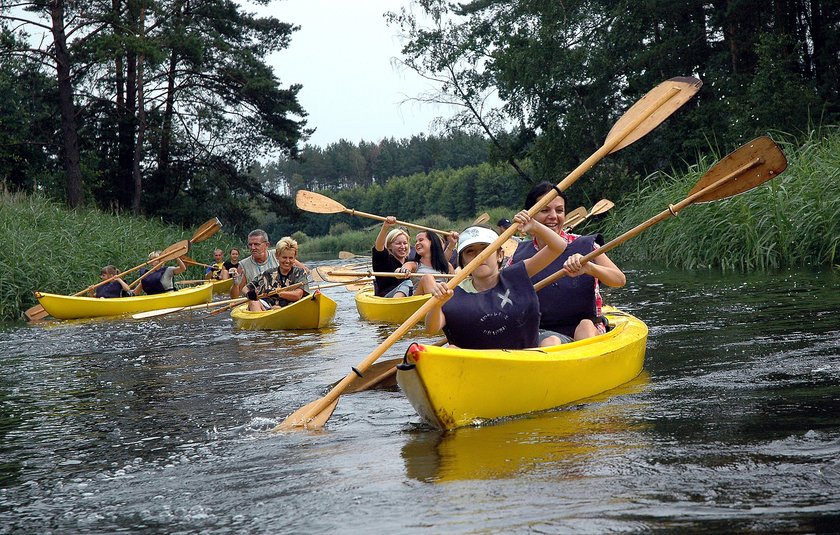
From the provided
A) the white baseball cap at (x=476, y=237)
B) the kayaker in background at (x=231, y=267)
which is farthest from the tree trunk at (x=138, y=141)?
the white baseball cap at (x=476, y=237)

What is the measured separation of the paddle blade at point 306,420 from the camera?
4.90 metres

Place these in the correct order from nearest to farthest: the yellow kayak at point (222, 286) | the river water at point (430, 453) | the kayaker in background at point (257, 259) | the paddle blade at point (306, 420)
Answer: the river water at point (430, 453) → the paddle blade at point (306, 420) → the kayaker in background at point (257, 259) → the yellow kayak at point (222, 286)

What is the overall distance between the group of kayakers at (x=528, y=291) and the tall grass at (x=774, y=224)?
6463 mm

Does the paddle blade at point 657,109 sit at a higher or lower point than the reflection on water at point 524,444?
higher

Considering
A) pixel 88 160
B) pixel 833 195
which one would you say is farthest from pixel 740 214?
pixel 88 160

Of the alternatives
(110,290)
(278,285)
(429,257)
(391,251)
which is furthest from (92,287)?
(429,257)

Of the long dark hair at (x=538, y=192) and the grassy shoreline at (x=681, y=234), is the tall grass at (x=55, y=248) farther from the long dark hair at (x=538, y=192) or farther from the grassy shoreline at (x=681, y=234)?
the long dark hair at (x=538, y=192)

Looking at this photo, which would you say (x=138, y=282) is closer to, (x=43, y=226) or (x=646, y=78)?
(x=43, y=226)

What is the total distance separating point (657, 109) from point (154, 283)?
10356 mm

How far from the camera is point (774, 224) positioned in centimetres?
1228

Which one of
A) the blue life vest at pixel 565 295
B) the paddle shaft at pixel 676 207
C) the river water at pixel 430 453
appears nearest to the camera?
the river water at pixel 430 453

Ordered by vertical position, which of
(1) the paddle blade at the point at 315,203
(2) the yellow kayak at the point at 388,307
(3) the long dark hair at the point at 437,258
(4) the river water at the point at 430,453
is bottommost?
(4) the river water at the point at 430,453

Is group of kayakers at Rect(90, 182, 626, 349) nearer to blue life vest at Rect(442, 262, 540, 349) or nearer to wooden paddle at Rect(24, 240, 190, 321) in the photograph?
blue life vest at Rect(442, 262, 540, 349)

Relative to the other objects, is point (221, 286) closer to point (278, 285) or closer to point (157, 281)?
point (157, 281)
